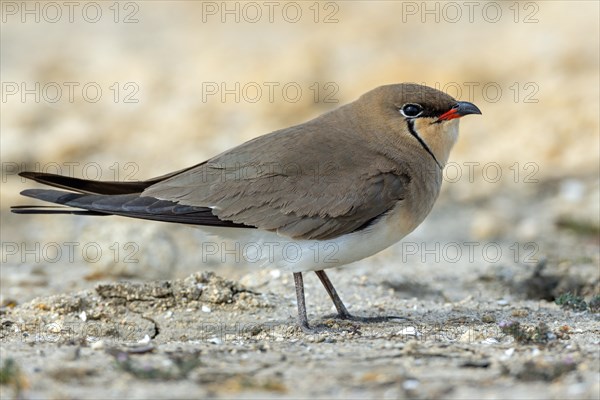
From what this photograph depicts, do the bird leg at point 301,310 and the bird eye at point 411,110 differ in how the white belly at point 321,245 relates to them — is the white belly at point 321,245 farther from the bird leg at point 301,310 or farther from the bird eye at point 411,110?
the bird eye at point 411,110

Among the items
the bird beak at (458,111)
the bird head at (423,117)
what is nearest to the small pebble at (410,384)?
the bird head at (423,117)

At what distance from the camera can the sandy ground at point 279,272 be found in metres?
4.62

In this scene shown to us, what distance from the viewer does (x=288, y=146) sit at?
623 cm

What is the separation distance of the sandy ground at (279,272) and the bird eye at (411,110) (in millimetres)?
1333

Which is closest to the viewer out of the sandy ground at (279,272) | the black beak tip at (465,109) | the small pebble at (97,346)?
the sandy ground at (279,272)

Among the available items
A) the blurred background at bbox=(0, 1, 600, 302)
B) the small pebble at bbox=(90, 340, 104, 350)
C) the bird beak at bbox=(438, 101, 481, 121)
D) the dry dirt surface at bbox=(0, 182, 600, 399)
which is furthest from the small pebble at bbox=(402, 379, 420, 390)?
the blurred background at bbox=(0, 1, 600, 302)

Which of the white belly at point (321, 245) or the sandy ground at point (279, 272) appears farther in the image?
the white belly at point (321, 245)

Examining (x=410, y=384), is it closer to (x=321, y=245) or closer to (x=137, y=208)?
(x=321, y=245)

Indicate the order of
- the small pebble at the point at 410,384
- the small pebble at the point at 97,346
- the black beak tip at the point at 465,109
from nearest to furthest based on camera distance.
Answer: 1. the small pebble at the point at 410,384
2. the small pebble at the point at 97,346
3. the black beak tip at the point at 465,109

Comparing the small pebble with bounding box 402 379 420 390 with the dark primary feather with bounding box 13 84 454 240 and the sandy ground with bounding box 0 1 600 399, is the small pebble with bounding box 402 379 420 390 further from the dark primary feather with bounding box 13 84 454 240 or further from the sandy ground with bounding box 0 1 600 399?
the dark primary feather with bounding box 13 84 454 240

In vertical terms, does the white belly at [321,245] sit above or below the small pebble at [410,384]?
above

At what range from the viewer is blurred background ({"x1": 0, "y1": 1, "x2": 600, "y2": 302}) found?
31.0 feet

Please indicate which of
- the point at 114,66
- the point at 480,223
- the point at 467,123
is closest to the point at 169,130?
the point at 114,66

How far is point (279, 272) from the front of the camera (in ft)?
25.0
